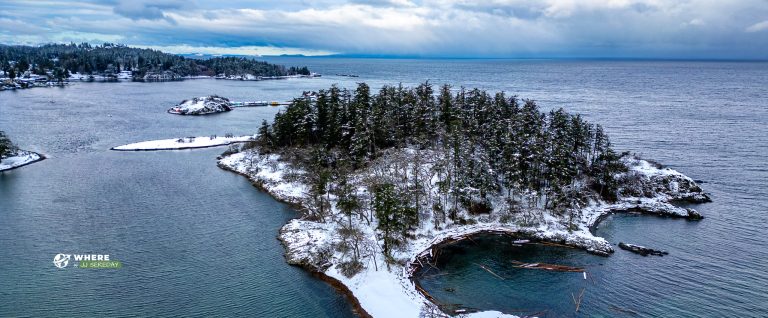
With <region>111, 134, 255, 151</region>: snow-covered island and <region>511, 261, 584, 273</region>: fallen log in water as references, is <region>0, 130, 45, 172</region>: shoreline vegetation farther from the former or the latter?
<region>511, 261, 584, 273</region>: fallen log in water

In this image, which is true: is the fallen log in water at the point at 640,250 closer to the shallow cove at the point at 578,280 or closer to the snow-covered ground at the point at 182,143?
the shallow cove at the point at 578,280

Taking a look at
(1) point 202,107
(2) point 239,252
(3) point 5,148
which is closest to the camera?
(2) point 239,252

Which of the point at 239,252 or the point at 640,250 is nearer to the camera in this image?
the point at 239,252

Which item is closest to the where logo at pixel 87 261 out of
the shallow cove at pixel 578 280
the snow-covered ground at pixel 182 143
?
the shallow cove at pixel 578 280

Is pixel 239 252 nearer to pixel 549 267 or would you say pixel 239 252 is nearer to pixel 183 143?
pixel 549 267

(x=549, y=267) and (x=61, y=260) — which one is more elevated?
(x=61, y=260)

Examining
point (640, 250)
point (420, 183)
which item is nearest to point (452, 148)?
point (420, 183)

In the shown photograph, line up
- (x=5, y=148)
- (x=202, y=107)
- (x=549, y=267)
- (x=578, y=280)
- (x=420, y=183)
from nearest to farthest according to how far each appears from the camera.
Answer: (x=578, y=280) → (x=549, y=267) → (x=420, y=183) → (x=5, y=148) → (x=202, y=107)

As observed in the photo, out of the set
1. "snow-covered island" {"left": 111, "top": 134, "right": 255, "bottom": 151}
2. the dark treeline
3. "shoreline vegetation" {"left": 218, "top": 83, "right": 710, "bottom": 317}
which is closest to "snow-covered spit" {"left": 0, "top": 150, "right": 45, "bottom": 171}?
"snow-covered island" {"left": 111, "top": 134, "right": 255, "bottom": 151}
